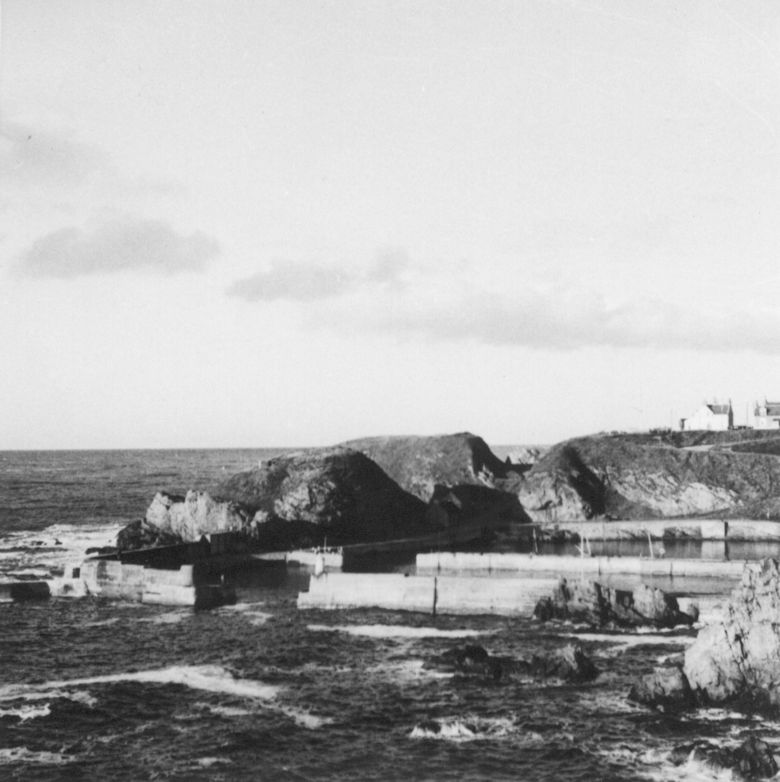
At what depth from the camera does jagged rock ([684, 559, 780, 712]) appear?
4062 cm

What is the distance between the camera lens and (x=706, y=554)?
9756cm

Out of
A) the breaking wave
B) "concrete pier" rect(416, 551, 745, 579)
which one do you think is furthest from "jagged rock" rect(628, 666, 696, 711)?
"concrete pier" rect(416, 551, 745, 579)

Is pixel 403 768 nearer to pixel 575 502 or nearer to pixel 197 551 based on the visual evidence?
pixel 197 551

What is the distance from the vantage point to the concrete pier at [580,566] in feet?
252

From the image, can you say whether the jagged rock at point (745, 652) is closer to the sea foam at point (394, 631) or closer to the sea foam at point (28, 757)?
the sea foam at point (394, 631)

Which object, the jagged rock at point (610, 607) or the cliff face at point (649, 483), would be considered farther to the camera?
the cliff face at point (649, 483)

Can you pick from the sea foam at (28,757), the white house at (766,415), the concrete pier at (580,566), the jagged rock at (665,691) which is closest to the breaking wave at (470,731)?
the jagged rock at (665,691)

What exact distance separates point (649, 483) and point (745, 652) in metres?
92.6

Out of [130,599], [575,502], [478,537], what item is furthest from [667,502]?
[130,599]

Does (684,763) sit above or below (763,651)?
below

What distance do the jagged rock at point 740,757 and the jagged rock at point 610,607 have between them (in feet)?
77.1

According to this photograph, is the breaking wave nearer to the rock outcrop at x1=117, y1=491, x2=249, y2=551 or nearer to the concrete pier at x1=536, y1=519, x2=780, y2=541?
the rock outcrop at x1=117, y1=491, x2=249, y2=551

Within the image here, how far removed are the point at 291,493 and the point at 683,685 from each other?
72.3 m

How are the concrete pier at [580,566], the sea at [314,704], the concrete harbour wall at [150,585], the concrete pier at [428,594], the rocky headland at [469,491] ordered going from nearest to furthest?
the sea at [314,704], the concrete pier at [428,594], the concrete harbour wall at [150,585], the concrete pier at [580,566], the rocky headland at [469,491]
